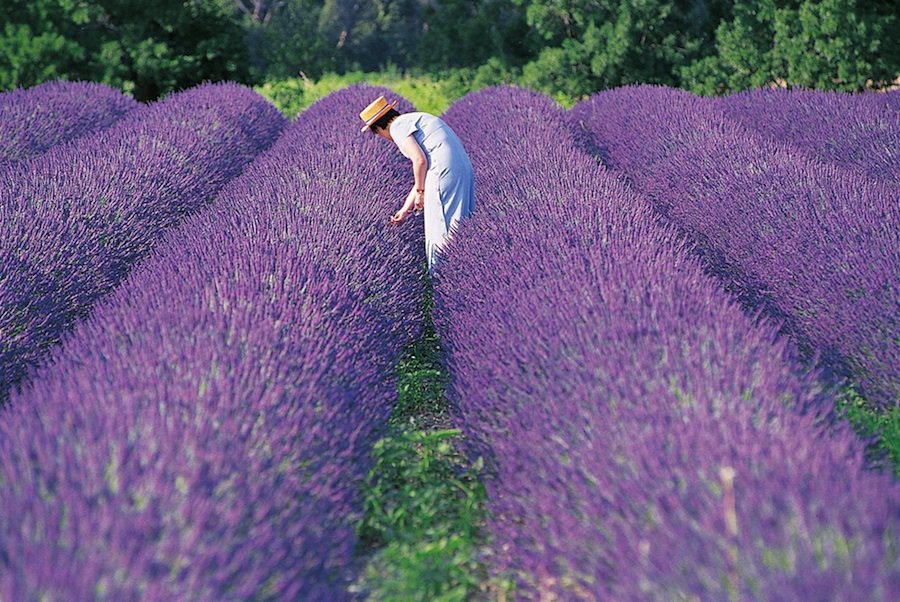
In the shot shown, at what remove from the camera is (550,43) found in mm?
15844

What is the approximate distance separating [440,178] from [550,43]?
1223 cm

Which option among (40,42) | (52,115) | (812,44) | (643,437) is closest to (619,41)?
(812,44)

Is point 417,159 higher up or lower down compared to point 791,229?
higher up

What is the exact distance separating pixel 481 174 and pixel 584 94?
9.51 meters

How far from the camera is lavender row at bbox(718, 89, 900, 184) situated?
5.96 meters

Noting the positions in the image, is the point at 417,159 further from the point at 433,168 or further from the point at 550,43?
the point at 550,43

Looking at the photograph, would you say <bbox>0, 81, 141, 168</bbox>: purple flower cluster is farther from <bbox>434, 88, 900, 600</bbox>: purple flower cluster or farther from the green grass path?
<bbox>434, 88, 900, 600</bbox>: purple flower cluster

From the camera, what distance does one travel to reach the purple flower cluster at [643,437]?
1.56 m

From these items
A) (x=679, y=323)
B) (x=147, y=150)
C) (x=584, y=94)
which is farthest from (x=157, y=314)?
(x=584, y=94)

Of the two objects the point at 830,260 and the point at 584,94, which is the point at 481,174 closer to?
the point at 830,260

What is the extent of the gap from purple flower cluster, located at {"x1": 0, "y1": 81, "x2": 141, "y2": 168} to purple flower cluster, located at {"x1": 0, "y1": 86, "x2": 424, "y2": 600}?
12.0ft

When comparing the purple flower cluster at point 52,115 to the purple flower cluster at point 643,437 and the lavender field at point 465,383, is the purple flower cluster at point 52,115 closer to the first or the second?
the lavender field at point 465,383

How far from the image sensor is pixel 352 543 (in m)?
2.11

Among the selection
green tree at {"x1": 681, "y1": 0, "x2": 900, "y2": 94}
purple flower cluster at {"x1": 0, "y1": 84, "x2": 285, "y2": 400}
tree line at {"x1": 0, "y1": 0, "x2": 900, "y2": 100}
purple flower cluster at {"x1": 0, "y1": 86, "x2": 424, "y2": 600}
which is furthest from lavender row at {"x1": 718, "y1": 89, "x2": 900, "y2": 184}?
purple flower cluster at {"x1": 0, "y1": 84, "x2": 285, "y2": 400}
